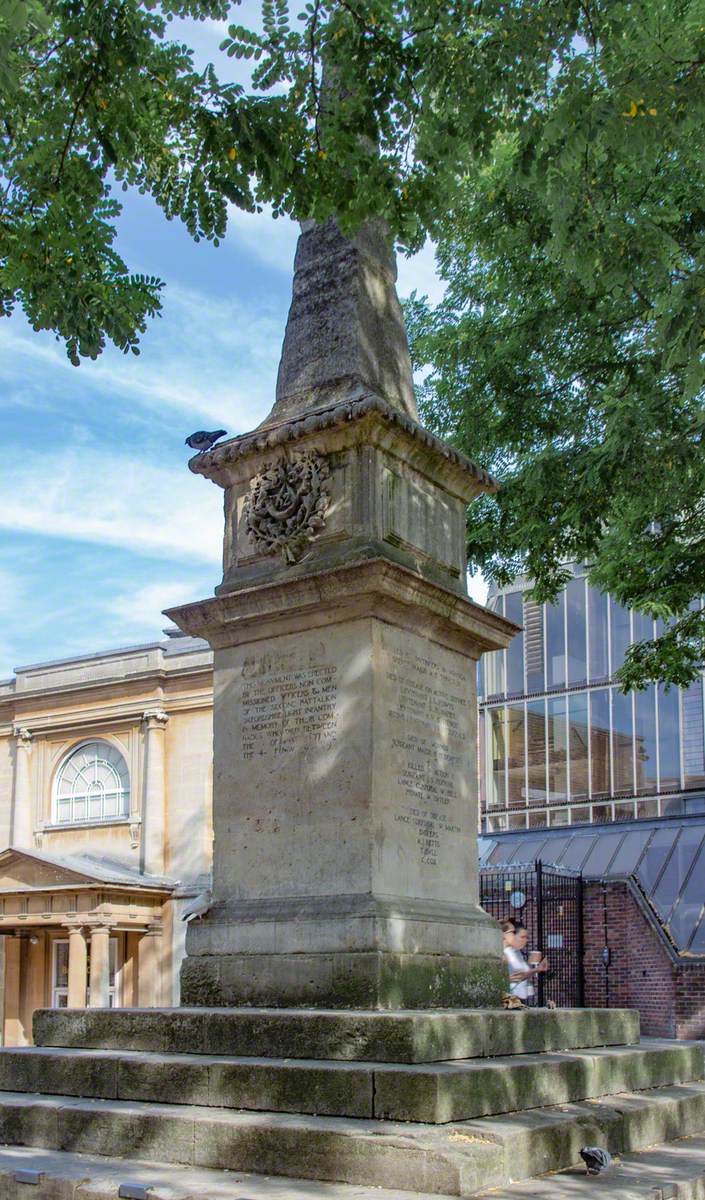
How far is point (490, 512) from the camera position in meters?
17.8

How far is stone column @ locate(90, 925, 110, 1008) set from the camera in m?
38.7

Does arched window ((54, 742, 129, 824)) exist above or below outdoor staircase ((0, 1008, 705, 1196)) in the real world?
above

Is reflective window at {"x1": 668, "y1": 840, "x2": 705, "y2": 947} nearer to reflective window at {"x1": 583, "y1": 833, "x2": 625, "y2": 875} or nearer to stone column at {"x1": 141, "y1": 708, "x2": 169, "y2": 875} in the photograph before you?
reflective window at {"x1": 583, "y1": 833, "x2": 625, "y2": 875}

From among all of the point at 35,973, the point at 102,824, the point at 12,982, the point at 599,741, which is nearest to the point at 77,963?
the point at 35,973

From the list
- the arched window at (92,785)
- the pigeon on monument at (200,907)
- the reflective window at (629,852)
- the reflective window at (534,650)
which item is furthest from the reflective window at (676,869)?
the arched window at (92,785)

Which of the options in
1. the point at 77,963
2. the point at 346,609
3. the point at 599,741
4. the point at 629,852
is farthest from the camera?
the point at 599,741

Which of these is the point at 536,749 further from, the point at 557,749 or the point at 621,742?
the point at 621,742

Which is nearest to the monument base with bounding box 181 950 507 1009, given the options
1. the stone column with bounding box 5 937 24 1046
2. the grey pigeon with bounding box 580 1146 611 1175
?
the grey pigeon with bounding box 580 1146 611 1175

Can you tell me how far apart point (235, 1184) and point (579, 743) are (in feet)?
123

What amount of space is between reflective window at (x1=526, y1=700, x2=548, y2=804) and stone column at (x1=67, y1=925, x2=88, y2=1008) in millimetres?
14779

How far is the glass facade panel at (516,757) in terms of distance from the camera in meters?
43.4

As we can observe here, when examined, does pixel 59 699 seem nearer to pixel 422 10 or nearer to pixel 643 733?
pixel 643 733

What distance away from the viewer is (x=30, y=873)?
133 ft

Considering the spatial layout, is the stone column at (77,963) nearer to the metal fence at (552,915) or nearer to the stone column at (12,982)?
the stone column at (12,982)
